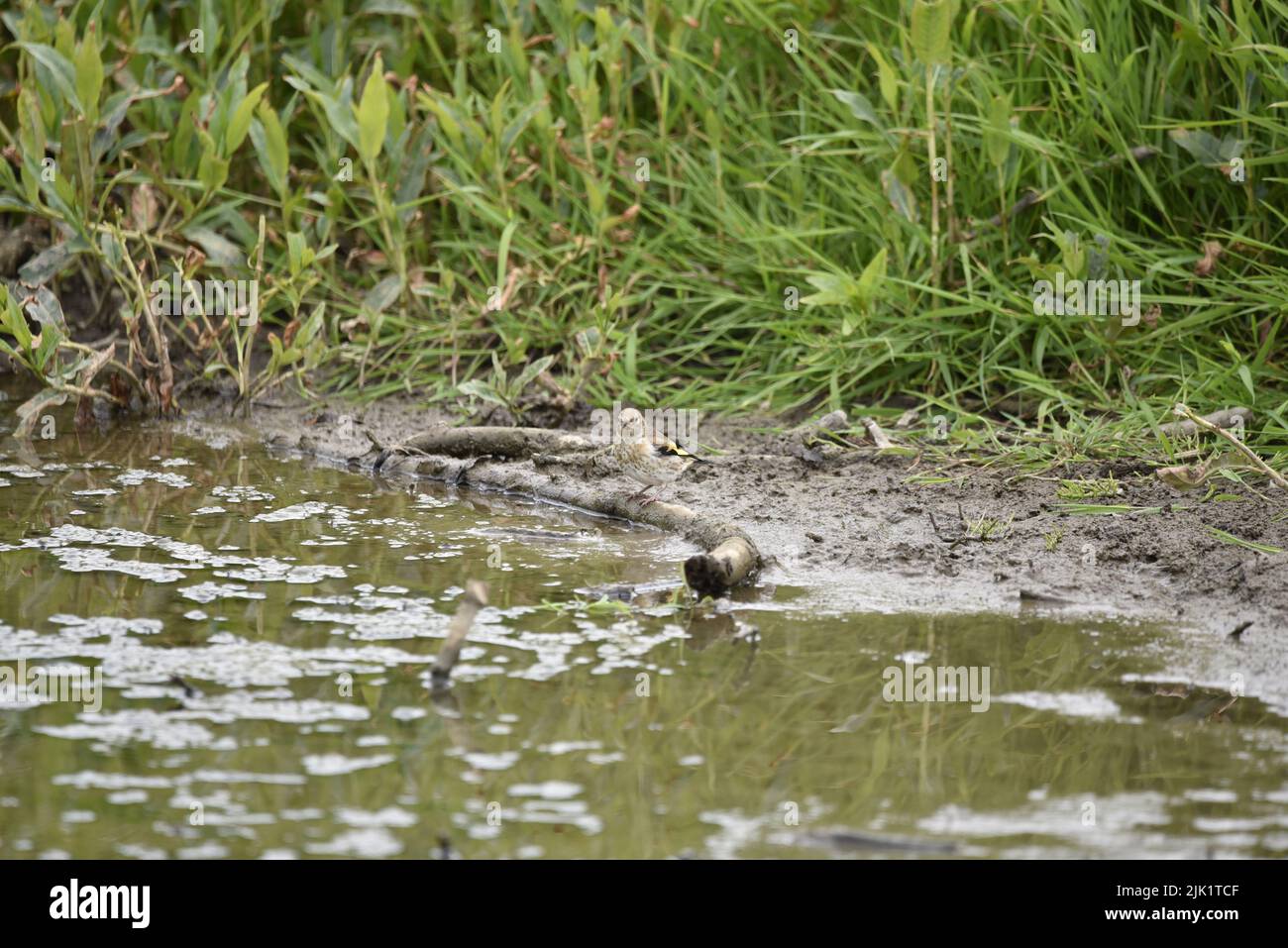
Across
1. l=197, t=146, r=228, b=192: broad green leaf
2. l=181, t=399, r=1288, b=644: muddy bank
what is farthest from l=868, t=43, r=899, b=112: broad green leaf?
l=197, t=146, r=228, b=192: broad green leaf

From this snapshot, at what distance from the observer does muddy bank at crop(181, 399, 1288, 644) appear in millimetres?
2863

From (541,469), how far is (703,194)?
53.4 inches

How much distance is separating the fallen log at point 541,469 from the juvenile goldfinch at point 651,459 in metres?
0.04

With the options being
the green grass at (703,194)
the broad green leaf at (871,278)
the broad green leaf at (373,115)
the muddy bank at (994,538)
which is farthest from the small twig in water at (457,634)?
the broad green leaf at (373,115)

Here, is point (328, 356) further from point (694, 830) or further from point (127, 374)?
point (694, 830)

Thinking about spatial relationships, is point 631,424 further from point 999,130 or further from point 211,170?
point 211,170

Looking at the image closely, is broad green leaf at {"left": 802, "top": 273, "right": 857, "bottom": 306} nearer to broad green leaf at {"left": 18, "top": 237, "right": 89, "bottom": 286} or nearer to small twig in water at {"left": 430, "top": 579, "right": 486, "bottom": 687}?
small twig in water at {"left": 430, "top": 579, "right": 486, "bottom": 687}

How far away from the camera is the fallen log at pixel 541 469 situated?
345cm

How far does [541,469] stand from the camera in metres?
3.95

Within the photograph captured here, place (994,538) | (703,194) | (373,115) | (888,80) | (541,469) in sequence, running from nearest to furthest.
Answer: (994,538) → (541,469) → (888,80) → (373,115) → (703,194)

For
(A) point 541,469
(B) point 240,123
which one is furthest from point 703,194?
(B) point 240,123

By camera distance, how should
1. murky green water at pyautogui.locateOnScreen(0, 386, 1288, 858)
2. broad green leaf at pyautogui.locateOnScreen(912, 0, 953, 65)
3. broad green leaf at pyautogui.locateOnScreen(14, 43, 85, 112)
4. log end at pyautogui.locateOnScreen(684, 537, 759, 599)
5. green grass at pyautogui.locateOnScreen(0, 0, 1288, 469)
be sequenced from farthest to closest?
broad green leaf at pyautogui.locateOnScreen(14, 43, 85, 112) < green grass at pyautogui.locateOnScreen(0, 0, 1288, 469) < broad green leaf at pyautogui.locateOnScreen(912, 0, 953, 65) < log end at pyautogui.locateOnScreen(684, 537, 759, 599) < murky green water at pyautogui.locateOnScreen(0, 386, 1288, 858)

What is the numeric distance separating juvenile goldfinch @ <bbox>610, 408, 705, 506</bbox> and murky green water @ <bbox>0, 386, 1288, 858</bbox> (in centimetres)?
48

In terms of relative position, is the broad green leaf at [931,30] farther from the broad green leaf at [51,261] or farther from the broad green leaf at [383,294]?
the broad green leaf at [51,261]
